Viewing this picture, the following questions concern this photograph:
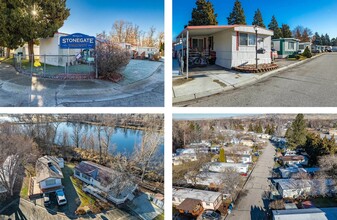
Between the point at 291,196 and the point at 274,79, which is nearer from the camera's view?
the point at 291,196

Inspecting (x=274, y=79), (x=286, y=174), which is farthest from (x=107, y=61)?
(x=286, y=174)

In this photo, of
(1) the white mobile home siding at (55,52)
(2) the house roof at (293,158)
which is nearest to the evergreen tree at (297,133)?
Result: (2) the house roof at (293,158)

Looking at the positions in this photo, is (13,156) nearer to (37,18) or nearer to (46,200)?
(46,200)

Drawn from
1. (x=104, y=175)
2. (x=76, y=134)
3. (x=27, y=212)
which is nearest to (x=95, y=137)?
(x=76, y=134)

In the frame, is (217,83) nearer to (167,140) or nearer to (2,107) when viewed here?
(167,140)

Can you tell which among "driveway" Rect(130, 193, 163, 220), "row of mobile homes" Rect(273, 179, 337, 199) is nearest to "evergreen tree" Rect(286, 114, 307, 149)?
"row of mobile homes" Rect(273, 179, 337, 199)

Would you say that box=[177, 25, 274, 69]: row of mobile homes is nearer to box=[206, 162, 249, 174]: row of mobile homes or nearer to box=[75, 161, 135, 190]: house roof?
box=[206, 162, 249, 174]: row of mobile homes

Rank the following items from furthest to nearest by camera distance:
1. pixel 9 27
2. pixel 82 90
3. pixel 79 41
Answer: pixel 9 27 < pixel 79 41 < pixel 82 90
